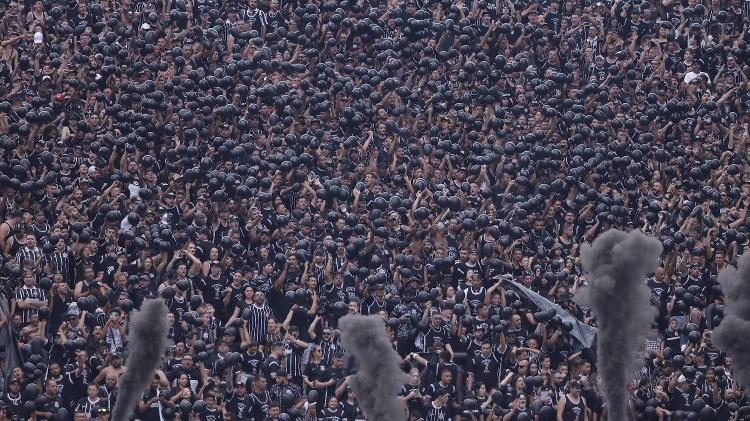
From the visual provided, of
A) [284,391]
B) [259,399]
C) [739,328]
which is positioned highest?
[739,328]

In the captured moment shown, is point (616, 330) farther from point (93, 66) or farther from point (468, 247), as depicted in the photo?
point (93, 66)

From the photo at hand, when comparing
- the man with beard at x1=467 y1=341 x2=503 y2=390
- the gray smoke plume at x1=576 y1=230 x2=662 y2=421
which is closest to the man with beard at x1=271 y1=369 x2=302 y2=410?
the man with beard at x1=467 y1=341 x2=503 y2=390

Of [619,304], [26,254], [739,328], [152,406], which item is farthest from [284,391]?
[739,328]

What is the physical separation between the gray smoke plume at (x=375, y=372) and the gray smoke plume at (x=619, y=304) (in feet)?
6.62

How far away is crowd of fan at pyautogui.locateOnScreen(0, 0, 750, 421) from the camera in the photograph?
17984mm

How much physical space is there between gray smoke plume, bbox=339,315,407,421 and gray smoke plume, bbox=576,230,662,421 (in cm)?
202

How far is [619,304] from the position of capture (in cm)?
1480

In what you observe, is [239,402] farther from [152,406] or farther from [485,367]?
[485,367]

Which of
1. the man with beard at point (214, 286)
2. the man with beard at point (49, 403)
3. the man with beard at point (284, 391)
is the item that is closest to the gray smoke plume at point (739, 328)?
the man with beard at point (284, 391)

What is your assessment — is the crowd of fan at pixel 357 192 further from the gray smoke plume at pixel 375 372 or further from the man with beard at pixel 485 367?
the gray smoke plume at pixel 375 372

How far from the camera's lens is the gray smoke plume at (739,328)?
1580 centimetres

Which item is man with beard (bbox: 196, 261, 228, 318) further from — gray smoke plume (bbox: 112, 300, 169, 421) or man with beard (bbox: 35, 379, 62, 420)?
gray smoke plume (bbox: 112, 300, 169, 421)

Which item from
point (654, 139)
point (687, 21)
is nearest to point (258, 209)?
point (654, 139)

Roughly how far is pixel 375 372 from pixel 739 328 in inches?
149
